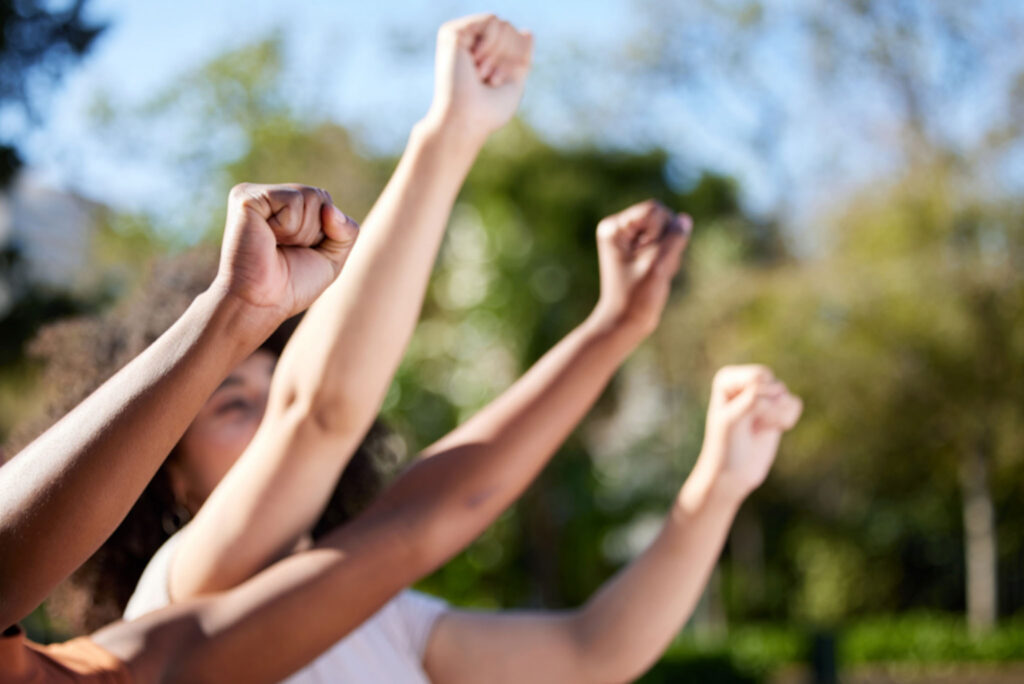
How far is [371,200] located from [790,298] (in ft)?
17.7

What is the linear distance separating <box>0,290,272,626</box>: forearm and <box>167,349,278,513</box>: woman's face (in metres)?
0.79

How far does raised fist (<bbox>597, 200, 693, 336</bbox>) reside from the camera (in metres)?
1.62

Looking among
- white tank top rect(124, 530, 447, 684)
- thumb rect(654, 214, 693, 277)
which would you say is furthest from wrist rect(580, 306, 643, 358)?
white tank top rect(124, 530, 447, 684)

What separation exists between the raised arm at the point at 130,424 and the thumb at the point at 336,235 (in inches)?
1.4

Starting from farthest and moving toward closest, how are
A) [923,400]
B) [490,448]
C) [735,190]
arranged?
[735,190] → [923,400] → [490,448]

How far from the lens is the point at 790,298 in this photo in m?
12.3

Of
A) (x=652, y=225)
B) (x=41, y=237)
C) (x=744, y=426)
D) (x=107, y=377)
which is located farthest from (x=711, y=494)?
(x=41, y=237)

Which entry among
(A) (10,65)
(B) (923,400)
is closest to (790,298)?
(B) (923,400)

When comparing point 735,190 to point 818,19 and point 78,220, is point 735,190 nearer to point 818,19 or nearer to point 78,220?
point 818,19

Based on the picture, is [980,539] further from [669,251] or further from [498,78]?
[498,78]

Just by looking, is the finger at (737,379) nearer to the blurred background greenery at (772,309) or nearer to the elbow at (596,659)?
the elbow at (596,659)

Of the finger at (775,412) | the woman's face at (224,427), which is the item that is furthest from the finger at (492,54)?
the finger at (775,412)

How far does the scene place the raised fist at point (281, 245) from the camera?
80 centimetres

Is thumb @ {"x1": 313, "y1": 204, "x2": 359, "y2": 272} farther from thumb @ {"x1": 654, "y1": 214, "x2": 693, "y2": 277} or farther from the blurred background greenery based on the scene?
the blurred background greenery
